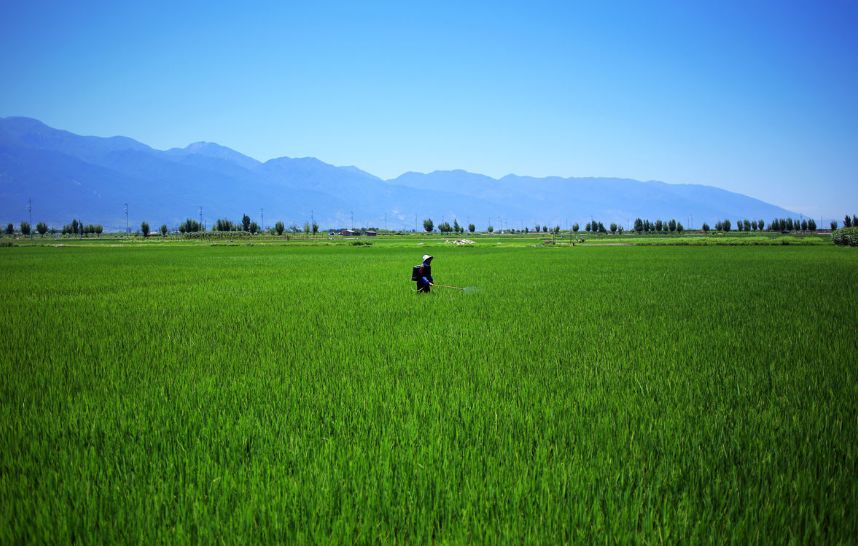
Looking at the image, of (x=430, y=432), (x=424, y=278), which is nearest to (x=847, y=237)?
(x=424, y=278)

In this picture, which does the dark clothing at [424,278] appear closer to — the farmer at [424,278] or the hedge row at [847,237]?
the farmer at [424,278]

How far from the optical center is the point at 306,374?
5.77m

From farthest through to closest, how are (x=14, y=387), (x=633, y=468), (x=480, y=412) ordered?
(x=14, y=387) < (x=480, y=412) < (x=633, y=468)

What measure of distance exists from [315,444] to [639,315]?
858cm

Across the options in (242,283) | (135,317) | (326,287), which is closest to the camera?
(135,317)

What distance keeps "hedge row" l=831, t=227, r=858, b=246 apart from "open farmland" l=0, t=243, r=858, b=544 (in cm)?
6170

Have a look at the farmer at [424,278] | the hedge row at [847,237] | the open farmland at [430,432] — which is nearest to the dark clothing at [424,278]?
the farmer at [424,278]

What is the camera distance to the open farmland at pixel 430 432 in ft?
9.07

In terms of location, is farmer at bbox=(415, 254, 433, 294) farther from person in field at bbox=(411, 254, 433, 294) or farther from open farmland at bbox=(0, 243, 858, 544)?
open farmland at bbox=(0, 243, 858, 544)

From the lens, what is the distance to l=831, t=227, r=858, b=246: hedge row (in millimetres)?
54531

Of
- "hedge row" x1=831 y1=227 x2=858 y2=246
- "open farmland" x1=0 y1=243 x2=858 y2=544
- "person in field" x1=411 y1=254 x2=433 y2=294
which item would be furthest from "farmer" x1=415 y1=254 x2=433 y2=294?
"hedge row" x1=831 y1=227 x2=858 y2=246

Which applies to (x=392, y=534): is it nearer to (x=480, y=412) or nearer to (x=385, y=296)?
(x=480, y=412)

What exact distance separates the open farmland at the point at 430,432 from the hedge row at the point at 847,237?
6170cm

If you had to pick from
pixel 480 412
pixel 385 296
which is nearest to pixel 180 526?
pixel 480 412
